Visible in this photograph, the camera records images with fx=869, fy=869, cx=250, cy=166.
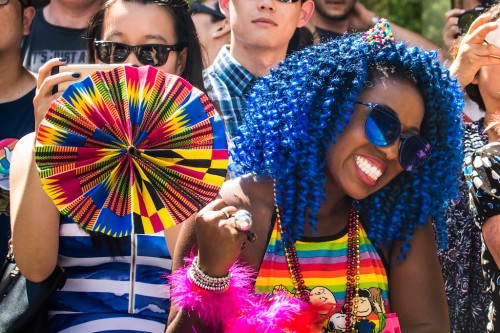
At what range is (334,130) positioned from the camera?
2484 millimetres

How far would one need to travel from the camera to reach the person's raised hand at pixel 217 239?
2.20 metres

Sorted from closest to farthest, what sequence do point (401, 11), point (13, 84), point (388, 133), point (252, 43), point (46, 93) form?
1. point (388, 133)
2. point (46, 93)
3. point (13, 84)
4. point (252, 43)
5. point (401, 11)

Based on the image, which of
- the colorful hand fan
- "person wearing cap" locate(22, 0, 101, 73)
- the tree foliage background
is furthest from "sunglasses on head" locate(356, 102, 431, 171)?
the tree foliage background

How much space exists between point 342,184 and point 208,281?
513 mm

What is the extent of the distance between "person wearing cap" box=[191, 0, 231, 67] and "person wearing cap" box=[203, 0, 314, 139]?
2.71ft

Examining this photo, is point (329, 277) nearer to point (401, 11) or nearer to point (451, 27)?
point (451, 27)

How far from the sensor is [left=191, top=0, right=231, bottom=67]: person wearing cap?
4828 mm

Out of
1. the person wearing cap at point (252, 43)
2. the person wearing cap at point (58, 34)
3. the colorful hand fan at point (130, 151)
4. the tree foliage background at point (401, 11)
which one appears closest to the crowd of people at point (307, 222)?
the colorful hand fan at point (130, 151)

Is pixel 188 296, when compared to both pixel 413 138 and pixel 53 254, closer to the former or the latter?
pixel 53 254

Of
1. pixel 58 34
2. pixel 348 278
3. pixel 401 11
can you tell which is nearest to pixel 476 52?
pixel 348 278

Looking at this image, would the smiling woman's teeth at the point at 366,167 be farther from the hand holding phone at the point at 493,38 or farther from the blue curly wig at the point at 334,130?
the hand holding phone at the point at 493,38

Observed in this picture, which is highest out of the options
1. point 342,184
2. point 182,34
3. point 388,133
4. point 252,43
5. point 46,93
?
point 252,43

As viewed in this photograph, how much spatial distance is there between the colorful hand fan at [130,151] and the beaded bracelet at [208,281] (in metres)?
0.16

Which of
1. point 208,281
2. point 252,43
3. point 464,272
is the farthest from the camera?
point 252,43
